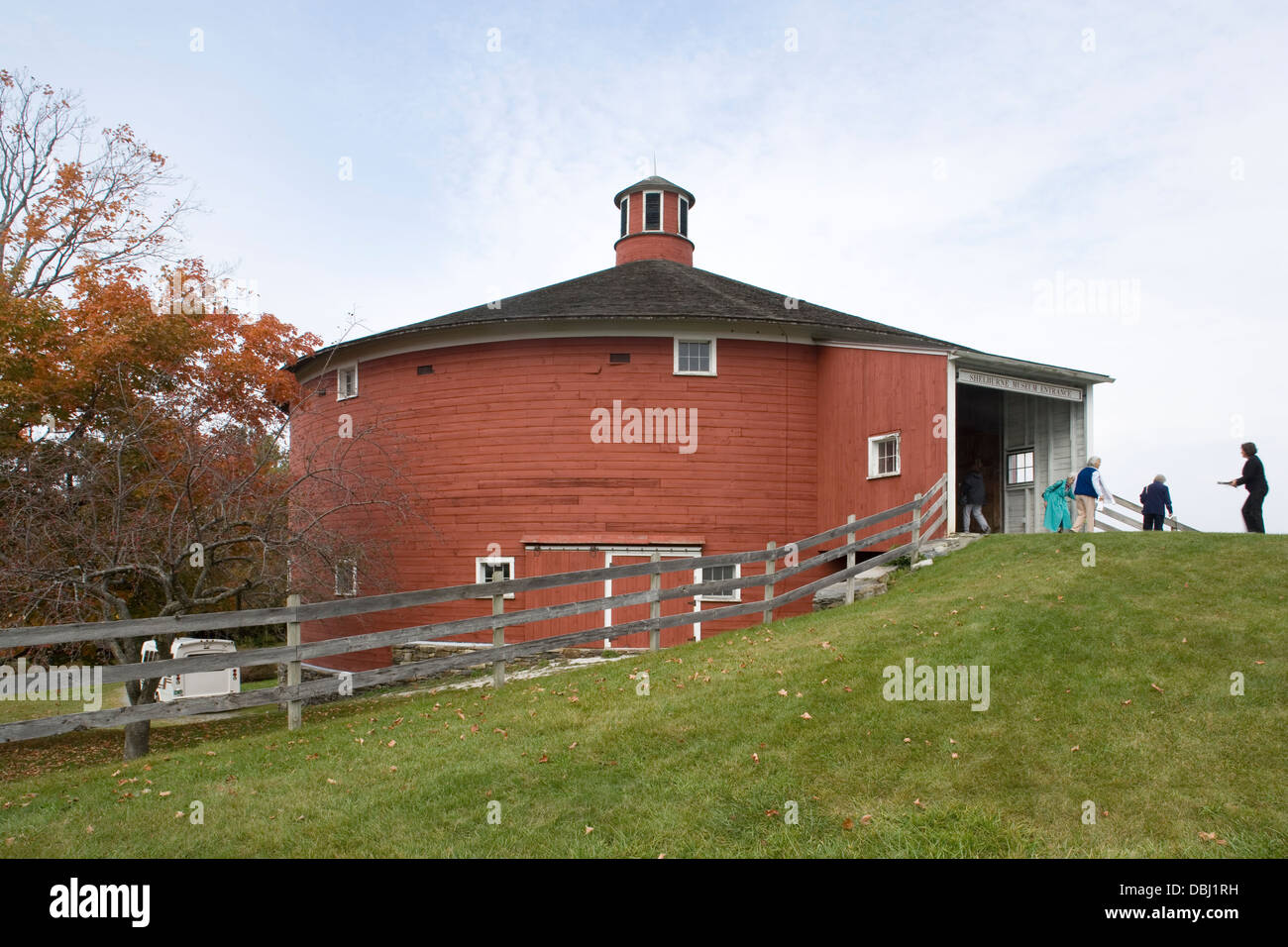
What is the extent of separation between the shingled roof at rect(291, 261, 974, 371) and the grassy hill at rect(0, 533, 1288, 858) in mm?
7879

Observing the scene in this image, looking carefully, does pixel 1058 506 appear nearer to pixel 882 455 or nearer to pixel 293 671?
pixel 882 455

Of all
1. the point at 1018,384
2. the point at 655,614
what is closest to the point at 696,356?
the point at 1018,384

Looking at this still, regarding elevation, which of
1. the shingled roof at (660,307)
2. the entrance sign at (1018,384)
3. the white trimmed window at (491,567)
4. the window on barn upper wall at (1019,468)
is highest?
the shingled roof at (660,307)

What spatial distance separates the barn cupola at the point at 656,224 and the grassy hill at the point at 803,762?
16903mm

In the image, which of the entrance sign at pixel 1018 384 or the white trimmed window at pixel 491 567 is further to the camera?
the white trimmed window at pixel 491 567

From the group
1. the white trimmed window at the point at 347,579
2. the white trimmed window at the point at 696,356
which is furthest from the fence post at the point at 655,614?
the white trimmed window at the point at 696,356

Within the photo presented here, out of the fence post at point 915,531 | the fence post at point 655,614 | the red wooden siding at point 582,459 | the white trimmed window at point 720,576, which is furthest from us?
the red wooden siding at point 582,459

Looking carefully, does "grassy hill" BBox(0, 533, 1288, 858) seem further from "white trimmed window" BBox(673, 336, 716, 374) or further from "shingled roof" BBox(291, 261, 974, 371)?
"white trimmed window" BBox(673, 336, 716, 374)

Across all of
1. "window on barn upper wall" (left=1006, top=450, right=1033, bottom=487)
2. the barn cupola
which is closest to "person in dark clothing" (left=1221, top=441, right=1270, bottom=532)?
"window on barn upper wall" (left=1006, top=450, right=1033, bottom=487)

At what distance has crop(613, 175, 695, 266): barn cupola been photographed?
993 inches

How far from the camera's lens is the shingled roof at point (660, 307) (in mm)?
17113

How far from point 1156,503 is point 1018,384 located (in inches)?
136

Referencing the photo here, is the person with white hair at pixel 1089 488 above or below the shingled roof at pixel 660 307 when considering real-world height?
below

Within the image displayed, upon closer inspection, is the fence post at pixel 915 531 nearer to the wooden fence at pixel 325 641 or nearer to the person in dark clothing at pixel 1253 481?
the wooden fence at pixel 325 641
